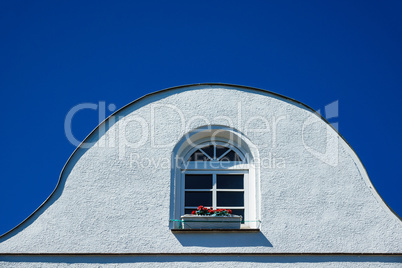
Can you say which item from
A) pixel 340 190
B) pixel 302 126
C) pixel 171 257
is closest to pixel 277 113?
pixel 302 126

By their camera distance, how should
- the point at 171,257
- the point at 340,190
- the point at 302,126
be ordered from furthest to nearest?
the point at 302,126, the point at 340,190, the point at 171,257

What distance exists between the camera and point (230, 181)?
1157cm

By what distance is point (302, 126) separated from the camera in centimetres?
1158

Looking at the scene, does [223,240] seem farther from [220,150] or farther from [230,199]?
[220,150]

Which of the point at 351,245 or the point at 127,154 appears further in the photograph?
the point at 127,154

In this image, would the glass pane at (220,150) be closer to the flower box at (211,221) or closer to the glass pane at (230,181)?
the glass pane at (230,181)

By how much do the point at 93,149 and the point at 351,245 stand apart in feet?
16.0

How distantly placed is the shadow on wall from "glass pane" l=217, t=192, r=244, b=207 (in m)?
0.93

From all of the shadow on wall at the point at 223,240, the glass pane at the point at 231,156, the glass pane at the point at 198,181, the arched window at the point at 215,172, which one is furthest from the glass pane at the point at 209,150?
the shadow on wall at the point at 223,240

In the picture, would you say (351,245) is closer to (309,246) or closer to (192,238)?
(309,246)

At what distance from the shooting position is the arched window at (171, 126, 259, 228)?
11.2 metres

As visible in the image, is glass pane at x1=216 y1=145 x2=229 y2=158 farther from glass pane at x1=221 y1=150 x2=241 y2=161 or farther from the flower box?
the flower box

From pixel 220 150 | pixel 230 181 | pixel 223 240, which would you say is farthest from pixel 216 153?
pixel 223 240

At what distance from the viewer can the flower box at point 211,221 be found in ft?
34.6
